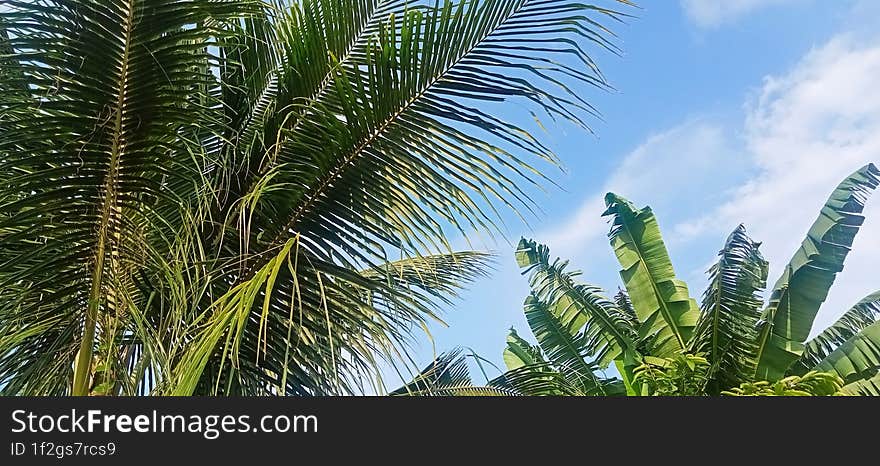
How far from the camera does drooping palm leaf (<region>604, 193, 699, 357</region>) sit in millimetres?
6535

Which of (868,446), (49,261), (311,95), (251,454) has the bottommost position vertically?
(868,446)

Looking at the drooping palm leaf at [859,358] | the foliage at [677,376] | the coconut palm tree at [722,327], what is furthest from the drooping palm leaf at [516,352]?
the drooping palm leaf at [859,358]

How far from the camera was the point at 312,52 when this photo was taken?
2.39 metres

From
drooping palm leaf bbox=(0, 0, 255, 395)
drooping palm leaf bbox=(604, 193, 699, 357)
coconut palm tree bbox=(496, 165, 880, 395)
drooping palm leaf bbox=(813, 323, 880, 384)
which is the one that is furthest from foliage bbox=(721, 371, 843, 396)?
drooping palm leaf bbox=(0, 0, 255, 395)

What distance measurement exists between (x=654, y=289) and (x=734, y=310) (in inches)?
31.4

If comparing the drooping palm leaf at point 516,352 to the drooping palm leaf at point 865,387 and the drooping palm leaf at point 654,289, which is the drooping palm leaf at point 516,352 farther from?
the drooping palm leaf at point 865,387

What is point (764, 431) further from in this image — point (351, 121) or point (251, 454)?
point (351, 121)

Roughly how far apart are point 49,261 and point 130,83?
1.90 feet

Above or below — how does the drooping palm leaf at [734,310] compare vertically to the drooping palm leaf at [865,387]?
above

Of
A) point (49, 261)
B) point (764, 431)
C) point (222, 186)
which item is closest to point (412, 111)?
point (222, 186)

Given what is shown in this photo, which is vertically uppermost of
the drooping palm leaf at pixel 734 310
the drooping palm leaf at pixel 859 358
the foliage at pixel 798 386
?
the drooping palm leaf at pixel 734 310

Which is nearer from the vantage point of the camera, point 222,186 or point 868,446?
point 868,446

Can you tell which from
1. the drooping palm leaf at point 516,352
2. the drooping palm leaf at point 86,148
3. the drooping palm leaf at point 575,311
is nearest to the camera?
the drooping palm leaf at point 86,148

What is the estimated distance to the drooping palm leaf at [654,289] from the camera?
21.4 feet
